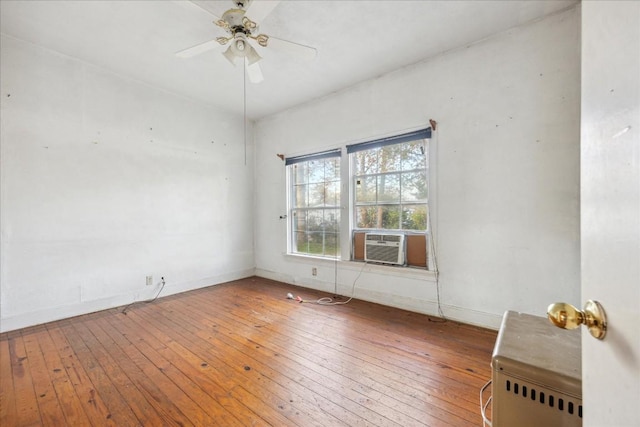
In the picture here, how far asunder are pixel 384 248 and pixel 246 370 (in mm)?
1966

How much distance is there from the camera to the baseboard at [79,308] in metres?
2.61

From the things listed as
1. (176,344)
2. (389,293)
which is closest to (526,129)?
(389,293)

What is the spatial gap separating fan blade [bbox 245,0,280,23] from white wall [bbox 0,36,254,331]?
253 cm

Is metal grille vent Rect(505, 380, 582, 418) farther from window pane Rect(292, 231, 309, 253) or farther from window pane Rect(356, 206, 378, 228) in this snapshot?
window pane Rect(292, 231, 309, 253)

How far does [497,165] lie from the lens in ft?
8.31

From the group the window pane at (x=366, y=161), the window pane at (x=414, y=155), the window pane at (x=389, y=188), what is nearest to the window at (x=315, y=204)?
the window pane at (x=366, y=161)

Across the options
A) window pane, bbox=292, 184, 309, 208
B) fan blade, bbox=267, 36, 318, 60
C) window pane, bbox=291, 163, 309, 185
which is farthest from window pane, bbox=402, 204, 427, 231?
fan blade, bbox=267, 36, 318, 60

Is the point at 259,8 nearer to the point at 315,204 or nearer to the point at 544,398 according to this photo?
the point at 544,398

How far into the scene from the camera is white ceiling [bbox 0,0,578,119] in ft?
7.14

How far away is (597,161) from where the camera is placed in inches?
20.4

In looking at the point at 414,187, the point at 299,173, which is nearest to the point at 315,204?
the point at 299,173

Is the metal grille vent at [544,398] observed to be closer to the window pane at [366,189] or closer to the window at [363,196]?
the window at [363,196]

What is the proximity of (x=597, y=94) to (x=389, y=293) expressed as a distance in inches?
116

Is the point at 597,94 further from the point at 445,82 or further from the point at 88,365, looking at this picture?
the point at 88,365
